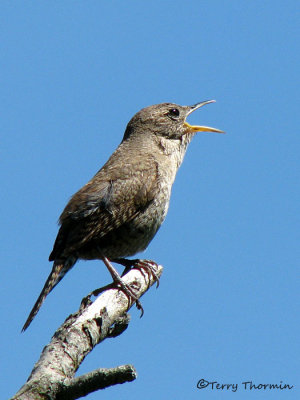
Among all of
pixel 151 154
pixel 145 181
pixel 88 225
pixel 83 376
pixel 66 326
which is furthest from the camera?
pixel 151 154

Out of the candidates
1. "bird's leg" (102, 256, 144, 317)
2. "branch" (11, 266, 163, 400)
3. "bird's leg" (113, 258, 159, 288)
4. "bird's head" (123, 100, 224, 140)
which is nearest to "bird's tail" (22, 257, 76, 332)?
"bird's leg" (102, 256, 144, 317)

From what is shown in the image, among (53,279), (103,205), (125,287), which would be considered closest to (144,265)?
(103,205)

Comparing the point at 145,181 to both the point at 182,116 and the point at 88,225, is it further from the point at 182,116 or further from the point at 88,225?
the point at 182,116

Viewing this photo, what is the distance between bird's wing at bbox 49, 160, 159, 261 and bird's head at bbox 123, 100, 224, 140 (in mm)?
1244

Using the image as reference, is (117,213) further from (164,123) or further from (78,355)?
(78,355)

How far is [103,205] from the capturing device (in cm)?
634

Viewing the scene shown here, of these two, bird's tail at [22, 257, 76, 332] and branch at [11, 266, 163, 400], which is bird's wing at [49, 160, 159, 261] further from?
branch at [11, 266, 163, 400]

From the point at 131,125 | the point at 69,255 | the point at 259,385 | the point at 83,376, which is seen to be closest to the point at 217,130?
the point at 131,125

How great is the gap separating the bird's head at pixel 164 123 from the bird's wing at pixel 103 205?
124 centimetres

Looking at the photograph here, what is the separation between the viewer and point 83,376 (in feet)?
11.6

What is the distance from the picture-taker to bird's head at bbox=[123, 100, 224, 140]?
7996 millimetres

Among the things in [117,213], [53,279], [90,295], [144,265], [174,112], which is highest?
[174,112]

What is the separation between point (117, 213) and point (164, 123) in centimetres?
204

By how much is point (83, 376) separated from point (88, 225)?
9.10 feet
